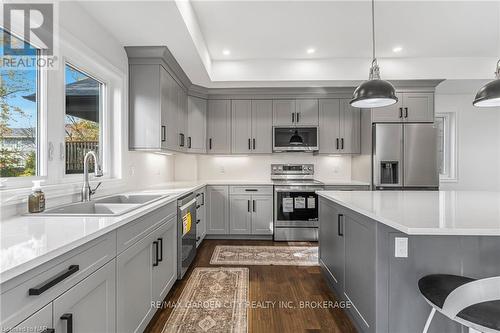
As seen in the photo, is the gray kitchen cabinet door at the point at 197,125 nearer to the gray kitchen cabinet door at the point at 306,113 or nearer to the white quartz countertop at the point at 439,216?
the gray kitchen cabinet door at the point at 306,113

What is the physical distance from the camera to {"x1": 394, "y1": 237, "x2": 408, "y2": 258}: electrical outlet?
1.46 metres

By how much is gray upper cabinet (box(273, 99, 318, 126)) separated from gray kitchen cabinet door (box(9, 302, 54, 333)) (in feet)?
12.3

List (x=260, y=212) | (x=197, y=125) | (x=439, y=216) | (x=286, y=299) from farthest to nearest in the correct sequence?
(x=197, y=125) < (x=260, y=212) < (x=286, y=299) < (x=439, y=216)

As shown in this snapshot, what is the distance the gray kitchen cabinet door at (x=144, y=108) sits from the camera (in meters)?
2.80

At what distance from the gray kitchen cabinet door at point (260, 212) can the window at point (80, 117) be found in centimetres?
227

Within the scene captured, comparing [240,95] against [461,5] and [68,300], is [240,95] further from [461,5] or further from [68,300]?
[68,300]

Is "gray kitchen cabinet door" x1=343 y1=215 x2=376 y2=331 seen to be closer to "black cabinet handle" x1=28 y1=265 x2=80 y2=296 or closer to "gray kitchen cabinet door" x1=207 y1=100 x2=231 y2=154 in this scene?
"black cabinet handle" x1=28 y1=265 x2=80 y2=296

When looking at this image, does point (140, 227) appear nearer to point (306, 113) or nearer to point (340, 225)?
point (340, 225)

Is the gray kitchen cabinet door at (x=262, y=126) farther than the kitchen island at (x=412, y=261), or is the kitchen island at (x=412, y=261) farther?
the gray kitchen cabinet door at (x=262, y=126)

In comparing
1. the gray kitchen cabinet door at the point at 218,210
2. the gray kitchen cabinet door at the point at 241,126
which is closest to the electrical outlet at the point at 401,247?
the gray kitchen cabinet door at the point at 218,210

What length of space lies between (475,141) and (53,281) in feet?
19.4

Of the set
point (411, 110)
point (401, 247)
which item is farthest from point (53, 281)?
point (411, 110)

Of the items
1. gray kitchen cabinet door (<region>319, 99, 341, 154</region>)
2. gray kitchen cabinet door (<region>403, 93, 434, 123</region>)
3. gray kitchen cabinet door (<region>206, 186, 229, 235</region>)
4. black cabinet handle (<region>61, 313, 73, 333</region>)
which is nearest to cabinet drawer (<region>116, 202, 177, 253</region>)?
black cabinet handle (<region>61, 313, 73, 333</region>)

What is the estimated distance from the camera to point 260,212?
3.99 m
